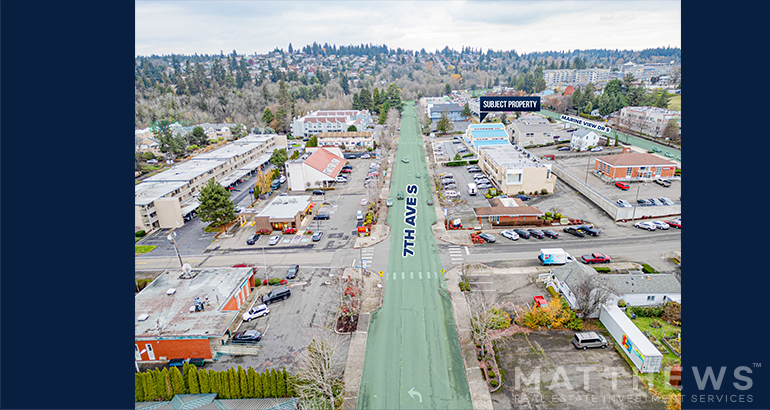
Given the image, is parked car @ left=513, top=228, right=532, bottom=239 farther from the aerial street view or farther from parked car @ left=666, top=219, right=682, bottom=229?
parked car @ left=666, top=219, right=682, bottom=229

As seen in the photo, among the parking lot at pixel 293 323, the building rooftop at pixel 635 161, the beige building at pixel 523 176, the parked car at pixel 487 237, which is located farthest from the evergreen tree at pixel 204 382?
the building rooftop at pixel 635 161

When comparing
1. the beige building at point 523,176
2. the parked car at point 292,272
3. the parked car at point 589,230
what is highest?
the beige building at point 523,176

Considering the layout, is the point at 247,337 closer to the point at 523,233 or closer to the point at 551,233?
the point at 523,233

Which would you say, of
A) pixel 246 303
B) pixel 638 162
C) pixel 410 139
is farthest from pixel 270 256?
pixel 410 139

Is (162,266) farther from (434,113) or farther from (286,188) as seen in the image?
(434,113)

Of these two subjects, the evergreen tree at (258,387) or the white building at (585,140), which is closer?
the evergreen tree at (258,387)

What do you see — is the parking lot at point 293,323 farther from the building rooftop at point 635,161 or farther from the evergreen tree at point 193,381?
the building rooftop at point 635,161

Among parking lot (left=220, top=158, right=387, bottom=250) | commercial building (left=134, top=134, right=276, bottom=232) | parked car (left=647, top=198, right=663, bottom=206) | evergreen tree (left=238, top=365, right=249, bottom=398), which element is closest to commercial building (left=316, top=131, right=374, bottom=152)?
commercial building (left=134, top=134, right=276, bottom=232)
